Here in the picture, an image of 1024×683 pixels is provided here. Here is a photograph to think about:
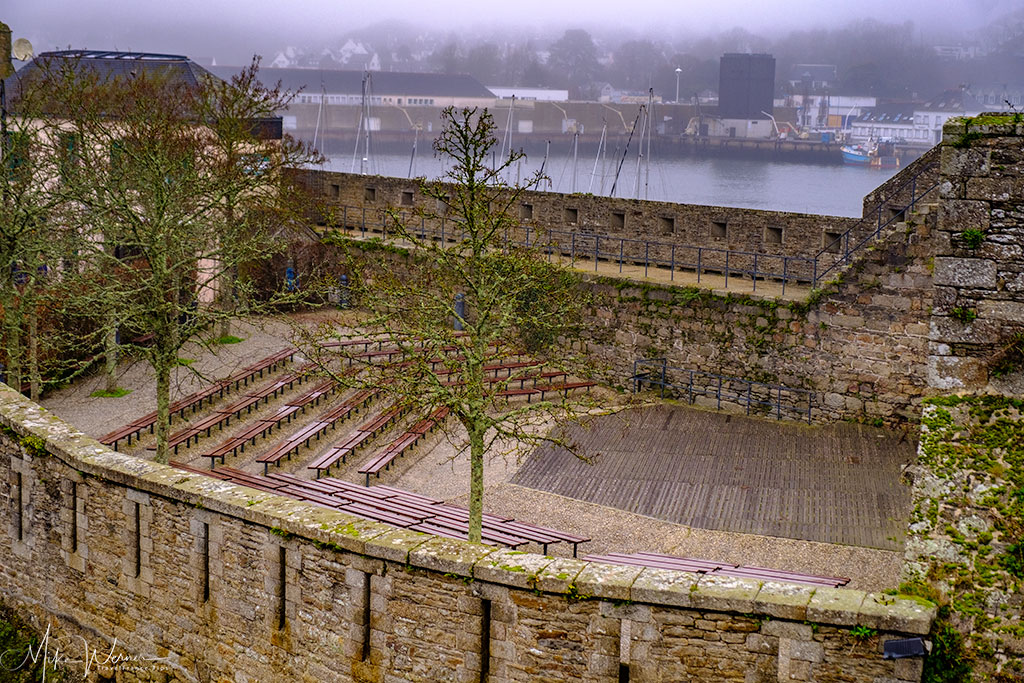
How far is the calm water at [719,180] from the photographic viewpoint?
2574 inches

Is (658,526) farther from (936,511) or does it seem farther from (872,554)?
(936,511)

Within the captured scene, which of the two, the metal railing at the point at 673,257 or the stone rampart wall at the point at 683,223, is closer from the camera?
the metal railing at the point at 673,257

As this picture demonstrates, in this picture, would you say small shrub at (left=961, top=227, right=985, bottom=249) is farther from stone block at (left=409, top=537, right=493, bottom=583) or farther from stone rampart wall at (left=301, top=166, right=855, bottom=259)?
stone rampart wall at (left=301, top=166, right=855, bottom=259)

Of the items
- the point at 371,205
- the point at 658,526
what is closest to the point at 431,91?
the point at 371,205

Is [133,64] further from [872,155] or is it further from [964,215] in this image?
[872,155]

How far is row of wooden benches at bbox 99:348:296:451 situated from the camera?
20.0 meters

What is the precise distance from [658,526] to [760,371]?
6.38 metres

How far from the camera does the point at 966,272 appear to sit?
10.1 m

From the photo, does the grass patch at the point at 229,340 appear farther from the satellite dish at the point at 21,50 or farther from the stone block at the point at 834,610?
the stone block at the point at 834,610

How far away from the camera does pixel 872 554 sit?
15.4 meters

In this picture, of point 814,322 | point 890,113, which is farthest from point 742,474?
point 890,113

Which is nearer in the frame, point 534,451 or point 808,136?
point 534,451

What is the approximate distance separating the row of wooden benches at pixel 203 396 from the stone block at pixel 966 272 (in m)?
12.7

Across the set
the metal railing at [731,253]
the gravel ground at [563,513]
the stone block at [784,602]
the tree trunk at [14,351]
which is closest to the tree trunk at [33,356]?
the tree trunk at [14,351]
